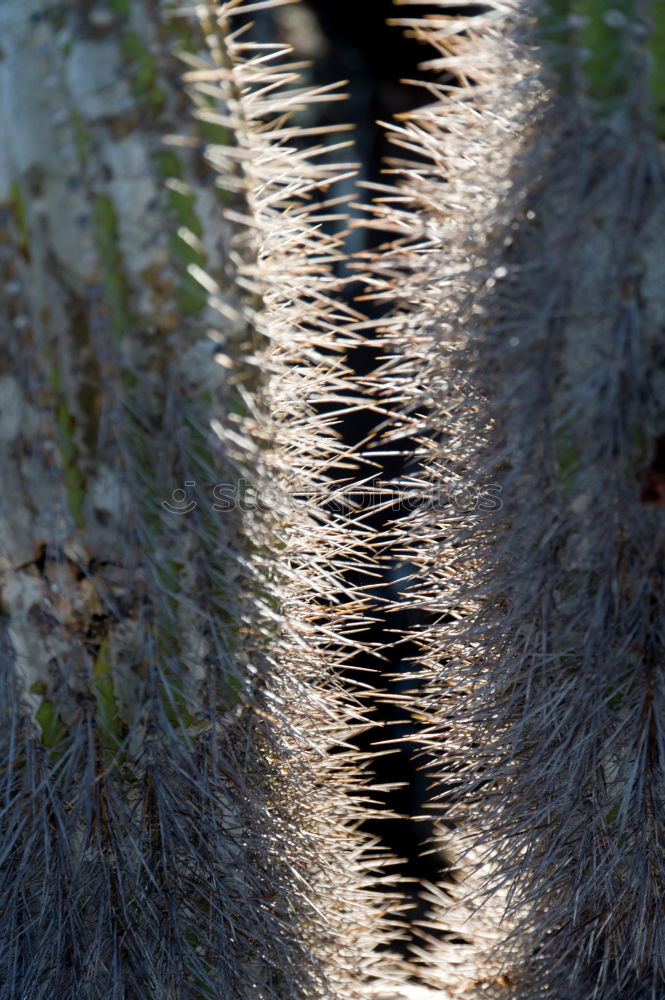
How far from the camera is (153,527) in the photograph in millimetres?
894

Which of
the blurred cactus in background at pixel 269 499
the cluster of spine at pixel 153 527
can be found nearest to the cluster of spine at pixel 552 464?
the blurred cactus in background at pixel 269 499

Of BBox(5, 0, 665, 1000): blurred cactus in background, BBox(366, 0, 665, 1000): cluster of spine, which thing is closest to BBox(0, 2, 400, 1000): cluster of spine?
BBox(5, 0, 665, 1000): blurred cactus in background

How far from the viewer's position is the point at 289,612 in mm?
1008

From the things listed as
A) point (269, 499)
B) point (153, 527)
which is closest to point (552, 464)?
point (269, 499)

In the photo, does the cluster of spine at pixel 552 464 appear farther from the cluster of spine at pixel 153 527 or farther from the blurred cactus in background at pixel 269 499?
the cluster of spine at pixel 153 527

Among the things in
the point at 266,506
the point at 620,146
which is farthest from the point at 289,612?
the point at 620,146

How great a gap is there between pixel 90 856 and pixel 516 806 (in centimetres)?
44

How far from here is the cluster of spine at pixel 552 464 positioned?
804mm

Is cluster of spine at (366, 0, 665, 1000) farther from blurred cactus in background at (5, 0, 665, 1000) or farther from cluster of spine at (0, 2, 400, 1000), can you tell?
cluster of spine at (0, 2, 400, 1000)

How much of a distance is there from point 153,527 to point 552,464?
374 mm

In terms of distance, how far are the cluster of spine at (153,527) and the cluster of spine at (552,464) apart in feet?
0.50

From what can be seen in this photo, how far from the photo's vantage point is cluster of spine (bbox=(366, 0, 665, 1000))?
0.80 meters

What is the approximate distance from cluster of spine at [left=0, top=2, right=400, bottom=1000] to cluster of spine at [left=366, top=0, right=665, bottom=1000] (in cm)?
15

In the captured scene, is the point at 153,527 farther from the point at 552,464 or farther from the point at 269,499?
the point at 552,464
